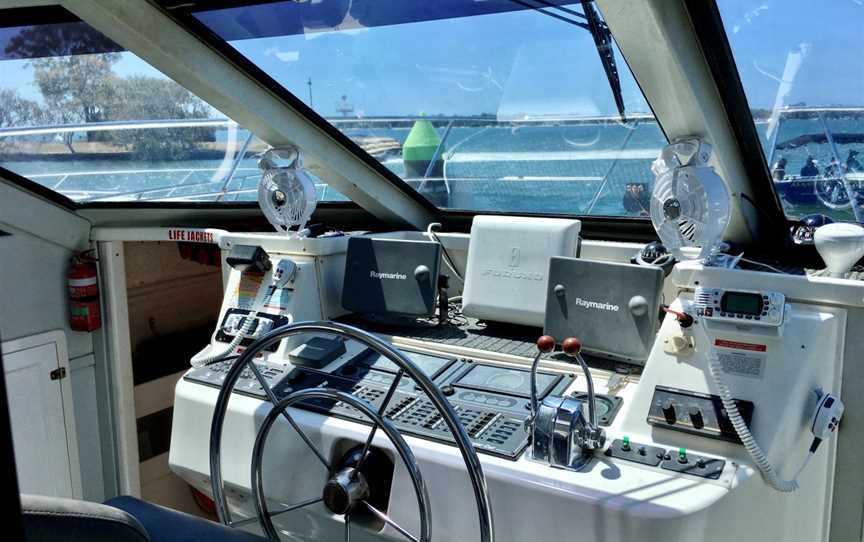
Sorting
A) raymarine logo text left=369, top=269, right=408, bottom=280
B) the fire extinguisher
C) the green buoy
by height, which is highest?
the green buoy

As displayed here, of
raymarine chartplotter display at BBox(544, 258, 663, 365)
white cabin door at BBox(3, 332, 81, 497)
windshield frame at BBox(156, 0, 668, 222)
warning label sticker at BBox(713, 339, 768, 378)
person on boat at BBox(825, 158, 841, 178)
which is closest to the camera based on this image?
warning label sticker at BBox(713, 339, 768, 378)

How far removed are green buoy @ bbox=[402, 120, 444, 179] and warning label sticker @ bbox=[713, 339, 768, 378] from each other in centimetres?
139

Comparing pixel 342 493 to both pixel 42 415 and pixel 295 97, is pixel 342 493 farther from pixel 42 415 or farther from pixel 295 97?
pixel 42 415

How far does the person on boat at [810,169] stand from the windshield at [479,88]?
43 cm

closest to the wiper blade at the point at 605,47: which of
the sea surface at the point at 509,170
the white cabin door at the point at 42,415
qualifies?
the sea surface at the point at 509,170

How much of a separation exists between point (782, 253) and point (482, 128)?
113 cm

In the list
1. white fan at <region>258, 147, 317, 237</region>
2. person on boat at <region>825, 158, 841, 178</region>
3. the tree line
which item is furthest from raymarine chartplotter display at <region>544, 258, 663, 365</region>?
the tree line

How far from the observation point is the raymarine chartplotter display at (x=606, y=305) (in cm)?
181

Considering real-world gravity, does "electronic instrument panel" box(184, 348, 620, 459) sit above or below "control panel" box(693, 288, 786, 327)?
below

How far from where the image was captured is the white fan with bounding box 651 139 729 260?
170 cm

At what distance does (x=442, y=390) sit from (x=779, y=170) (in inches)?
49.8

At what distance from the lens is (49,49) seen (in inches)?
87.7

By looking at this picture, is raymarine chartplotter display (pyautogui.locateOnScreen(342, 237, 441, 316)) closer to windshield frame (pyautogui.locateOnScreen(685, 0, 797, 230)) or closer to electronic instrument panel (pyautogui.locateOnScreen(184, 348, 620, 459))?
electronic instrument panel (pyautogui.locateOnScreen(184, 348, 620, 459))

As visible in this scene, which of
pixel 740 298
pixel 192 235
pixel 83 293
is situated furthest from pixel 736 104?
→ pixel 83 293
